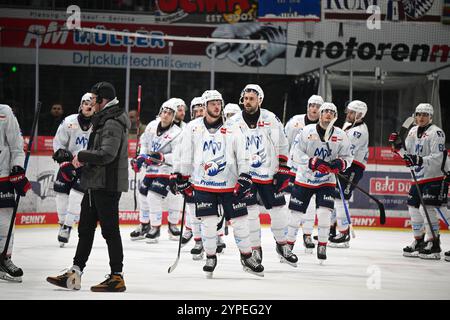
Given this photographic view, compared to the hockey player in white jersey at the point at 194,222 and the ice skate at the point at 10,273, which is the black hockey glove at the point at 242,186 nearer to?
the hockey player in white jersey at the point at 194,222

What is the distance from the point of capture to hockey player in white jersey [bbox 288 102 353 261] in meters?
8.39

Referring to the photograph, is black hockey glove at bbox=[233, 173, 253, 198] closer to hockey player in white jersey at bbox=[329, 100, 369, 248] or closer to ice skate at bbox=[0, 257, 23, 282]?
ice skate at bbox=[0, 257, 23, 282]

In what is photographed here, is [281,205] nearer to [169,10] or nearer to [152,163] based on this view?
[152,163]

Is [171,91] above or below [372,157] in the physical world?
above

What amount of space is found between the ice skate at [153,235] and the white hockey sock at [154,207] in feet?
0.19

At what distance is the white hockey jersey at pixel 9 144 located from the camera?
682 cm

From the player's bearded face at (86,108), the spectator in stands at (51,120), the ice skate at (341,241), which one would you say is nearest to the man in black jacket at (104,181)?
the player's bearded face at (86,108)

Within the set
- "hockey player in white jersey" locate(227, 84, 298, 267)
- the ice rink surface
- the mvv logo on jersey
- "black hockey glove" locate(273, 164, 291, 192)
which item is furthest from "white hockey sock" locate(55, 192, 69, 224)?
"black hockey glove" locate(273, 164, 291, 192)

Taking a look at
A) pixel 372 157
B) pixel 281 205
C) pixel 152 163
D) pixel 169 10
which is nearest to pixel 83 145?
pixel 152 163

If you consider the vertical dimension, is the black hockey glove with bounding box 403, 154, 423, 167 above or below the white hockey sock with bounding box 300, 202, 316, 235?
above

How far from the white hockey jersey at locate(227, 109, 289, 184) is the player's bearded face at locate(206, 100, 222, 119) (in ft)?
2.62

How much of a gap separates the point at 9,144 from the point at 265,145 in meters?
2.41
